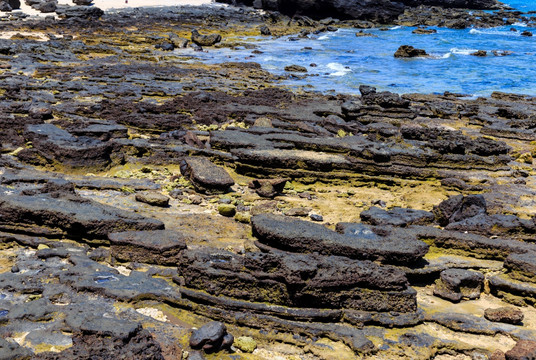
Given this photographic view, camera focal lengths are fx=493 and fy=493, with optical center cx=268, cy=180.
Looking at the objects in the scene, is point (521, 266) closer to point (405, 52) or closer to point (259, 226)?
point (259, 226)

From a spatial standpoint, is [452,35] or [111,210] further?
[452,35]

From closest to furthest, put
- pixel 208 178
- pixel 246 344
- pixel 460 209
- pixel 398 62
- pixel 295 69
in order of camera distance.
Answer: pixel 246 344 → pixel 460 209 → pixel 208 178 → pixel 295 69 → pixel 398 62

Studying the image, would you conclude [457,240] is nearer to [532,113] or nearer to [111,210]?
[111,210]

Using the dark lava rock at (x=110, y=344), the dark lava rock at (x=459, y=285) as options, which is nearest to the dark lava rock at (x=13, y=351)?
the dark lava rock at (x=110, y=344)

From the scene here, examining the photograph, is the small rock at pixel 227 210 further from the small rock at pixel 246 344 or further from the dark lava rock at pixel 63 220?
the small rock at pixel 246 344

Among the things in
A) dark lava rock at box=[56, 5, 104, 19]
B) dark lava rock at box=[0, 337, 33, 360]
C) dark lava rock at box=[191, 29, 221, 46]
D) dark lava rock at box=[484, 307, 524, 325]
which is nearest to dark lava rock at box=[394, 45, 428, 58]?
dark lava rock at box=[191, 29, 221, 46]

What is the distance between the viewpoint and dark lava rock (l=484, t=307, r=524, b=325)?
5.23 m

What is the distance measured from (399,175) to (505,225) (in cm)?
277

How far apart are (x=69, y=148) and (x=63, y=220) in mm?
3359

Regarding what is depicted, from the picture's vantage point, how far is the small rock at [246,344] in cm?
466

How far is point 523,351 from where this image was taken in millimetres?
4465

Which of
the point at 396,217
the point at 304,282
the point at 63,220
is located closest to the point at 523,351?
the point at 304,282

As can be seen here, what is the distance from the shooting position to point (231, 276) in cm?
512

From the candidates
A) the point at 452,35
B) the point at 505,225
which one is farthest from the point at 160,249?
the point at 452,35
